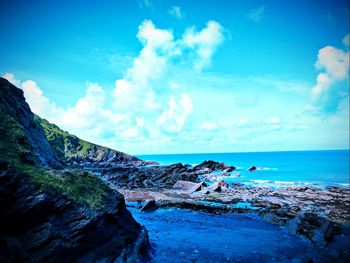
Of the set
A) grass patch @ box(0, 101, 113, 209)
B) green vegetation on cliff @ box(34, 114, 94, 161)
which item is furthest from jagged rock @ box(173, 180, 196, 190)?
green vegetation on cliff @ box(34, 114, 94, 161)

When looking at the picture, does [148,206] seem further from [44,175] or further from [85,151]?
[85,151]

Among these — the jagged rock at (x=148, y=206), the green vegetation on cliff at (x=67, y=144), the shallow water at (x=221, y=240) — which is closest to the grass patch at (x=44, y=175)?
the shallow water at (x=221, y=240)

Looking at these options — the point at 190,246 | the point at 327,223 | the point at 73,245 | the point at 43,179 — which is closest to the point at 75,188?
the point at 43,179

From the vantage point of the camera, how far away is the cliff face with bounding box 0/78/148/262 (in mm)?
14172

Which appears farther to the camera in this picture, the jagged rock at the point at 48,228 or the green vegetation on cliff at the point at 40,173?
the green vegetation on cliff at the point at 40,173

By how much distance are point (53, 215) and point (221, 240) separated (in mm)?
18955

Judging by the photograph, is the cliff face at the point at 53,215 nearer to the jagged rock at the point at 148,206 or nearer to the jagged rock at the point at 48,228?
the jagged rock at the point at 48,228

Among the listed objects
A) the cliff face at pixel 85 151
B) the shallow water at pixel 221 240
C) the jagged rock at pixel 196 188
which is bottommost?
the shallow water at pixel 221 240

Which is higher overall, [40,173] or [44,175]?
[40,173]

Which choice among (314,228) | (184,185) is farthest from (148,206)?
(314,228)

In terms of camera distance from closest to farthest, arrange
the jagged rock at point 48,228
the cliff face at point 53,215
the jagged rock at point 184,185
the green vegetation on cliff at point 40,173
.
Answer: the jagged rock at point 48,228
the cliff face at point 53,215
the green vegetation on cliff at point 40,173
the jagged rock at point 184,185

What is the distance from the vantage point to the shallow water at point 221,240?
2142 cm

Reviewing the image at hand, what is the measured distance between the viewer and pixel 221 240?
2567 centimetres

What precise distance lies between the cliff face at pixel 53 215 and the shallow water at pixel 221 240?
178 inches
